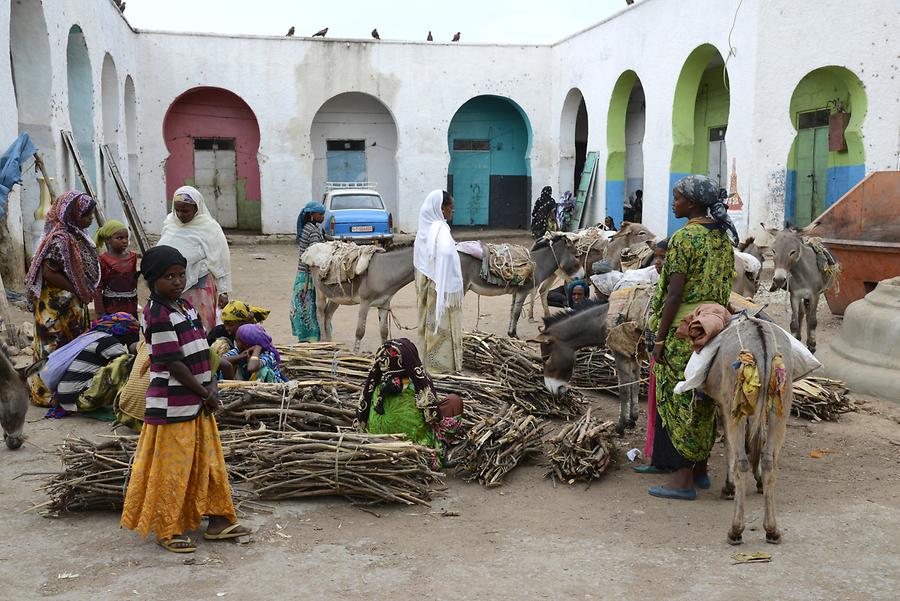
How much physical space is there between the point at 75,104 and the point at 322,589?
1437 cm

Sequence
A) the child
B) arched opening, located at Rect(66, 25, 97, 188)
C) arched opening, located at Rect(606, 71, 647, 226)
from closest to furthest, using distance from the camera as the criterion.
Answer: the child < arched opening, located at Rect(66, 25, 97, 188) < arched opening, located at Rect(606, 71, 647, 226)

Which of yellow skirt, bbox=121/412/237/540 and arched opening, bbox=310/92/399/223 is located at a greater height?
arched opening, bbox=310/92/399/223

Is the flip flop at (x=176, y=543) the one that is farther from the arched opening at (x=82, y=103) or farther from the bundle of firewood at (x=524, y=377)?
the arched opening at (x=82, y=103)

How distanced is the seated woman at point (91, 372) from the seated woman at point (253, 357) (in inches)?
35.4

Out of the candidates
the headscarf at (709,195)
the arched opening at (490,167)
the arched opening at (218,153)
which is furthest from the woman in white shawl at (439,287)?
the arched opening at (490,167)

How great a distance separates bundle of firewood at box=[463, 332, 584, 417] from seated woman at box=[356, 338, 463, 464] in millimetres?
1415

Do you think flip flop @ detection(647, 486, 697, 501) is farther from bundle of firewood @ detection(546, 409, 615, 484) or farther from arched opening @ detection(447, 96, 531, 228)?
arched opening @ detection(447, 96, 531, 228)

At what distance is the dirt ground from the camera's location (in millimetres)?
3561

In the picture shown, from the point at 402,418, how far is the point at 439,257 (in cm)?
216

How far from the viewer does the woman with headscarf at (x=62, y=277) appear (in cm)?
623

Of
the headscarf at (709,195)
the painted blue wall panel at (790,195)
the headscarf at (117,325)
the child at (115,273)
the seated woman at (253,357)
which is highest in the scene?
the painted blue wall panel at (790,195)

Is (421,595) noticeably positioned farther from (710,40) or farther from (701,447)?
(710,40)

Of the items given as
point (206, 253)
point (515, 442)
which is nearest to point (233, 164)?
point (206, 253)

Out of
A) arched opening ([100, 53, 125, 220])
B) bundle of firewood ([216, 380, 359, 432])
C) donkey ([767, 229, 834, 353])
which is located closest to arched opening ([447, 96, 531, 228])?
arched opening ([100, 53, 125, 220])
